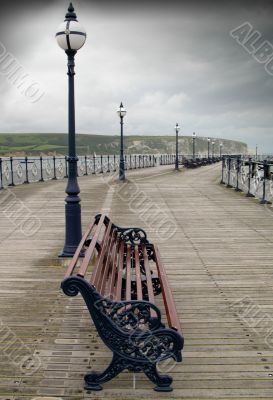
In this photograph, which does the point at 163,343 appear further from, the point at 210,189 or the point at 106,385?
the point at 210,189

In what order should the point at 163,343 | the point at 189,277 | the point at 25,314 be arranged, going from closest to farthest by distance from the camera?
the point at 163,343 → the point at 25,314 → the point at 189,277

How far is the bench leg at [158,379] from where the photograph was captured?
3.75 meters

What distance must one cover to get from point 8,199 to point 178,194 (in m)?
6.41

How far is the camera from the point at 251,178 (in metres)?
17.4

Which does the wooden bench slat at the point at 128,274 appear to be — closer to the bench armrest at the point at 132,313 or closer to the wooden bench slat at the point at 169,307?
the wooden bench slat at the point at 169,307

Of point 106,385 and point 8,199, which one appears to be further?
point 8,199

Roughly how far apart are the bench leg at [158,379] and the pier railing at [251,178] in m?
11.3

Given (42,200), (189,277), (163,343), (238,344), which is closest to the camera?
(163,343)

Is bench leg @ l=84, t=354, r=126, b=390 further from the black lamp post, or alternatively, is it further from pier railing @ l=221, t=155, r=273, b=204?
pier railing @ l=221, t=155, r=273, b=204

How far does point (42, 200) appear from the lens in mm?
15977

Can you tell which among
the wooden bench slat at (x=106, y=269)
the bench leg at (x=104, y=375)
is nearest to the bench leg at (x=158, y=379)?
the bench leg at (x=104, y=375)

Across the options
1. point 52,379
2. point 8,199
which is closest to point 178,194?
point 8,199

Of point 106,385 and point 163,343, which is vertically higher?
point 163,343

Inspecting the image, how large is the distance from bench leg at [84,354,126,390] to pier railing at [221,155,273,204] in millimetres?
11360
